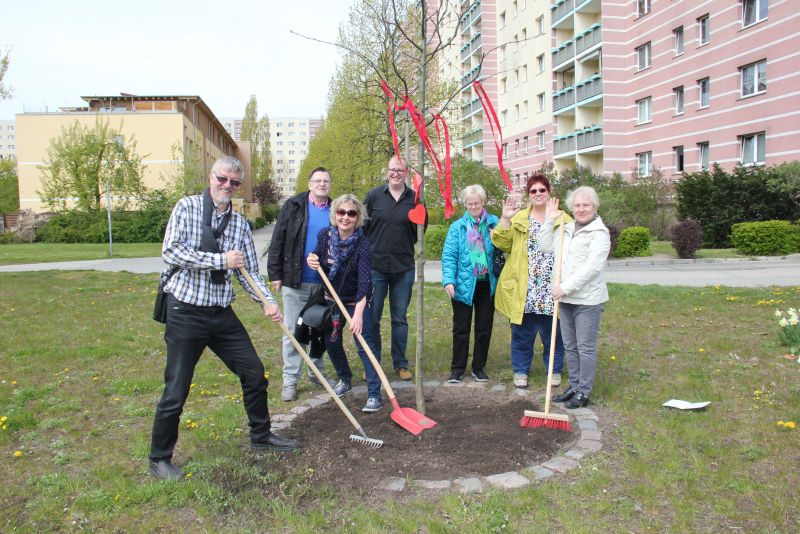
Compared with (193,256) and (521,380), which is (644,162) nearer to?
(521,380)

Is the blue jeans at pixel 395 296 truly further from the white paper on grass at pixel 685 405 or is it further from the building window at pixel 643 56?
the building window at pixel 643 56

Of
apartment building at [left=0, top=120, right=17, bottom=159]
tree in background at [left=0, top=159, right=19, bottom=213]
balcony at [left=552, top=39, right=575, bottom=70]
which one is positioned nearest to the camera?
balcony at [left=552, top=39, right=575, bottom=70]

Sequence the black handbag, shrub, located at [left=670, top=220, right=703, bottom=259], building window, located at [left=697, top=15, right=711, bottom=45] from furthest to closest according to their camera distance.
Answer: building window, located at [left=697, top=15, right=711, bottom=45] → shrub, located at [left=670, top=220, right=703, bottom=259] → the black handbag

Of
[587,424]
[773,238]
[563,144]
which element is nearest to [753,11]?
[773,238]

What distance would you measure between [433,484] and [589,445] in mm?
1218

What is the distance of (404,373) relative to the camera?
589 centimetres

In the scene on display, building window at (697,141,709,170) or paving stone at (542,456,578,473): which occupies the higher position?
building window at (697,141,709,170)

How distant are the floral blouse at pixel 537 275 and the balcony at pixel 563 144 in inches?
1155

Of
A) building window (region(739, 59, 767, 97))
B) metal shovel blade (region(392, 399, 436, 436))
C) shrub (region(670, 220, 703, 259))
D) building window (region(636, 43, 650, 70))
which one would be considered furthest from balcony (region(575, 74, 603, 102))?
metal shovel blade (region(392, 399, 436, 436))

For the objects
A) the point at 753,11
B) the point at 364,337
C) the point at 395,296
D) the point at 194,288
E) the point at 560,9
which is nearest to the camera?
the point at 194,288

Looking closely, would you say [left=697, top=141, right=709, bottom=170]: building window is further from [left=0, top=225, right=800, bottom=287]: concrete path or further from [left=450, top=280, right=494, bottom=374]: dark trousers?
[left=450, top=280, right=494, bottom=374]: dark trousers

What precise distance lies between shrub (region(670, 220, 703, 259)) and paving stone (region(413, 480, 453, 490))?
14448 mm

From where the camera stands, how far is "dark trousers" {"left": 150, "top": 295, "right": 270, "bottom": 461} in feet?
12.0

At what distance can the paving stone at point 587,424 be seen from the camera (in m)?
4.42
